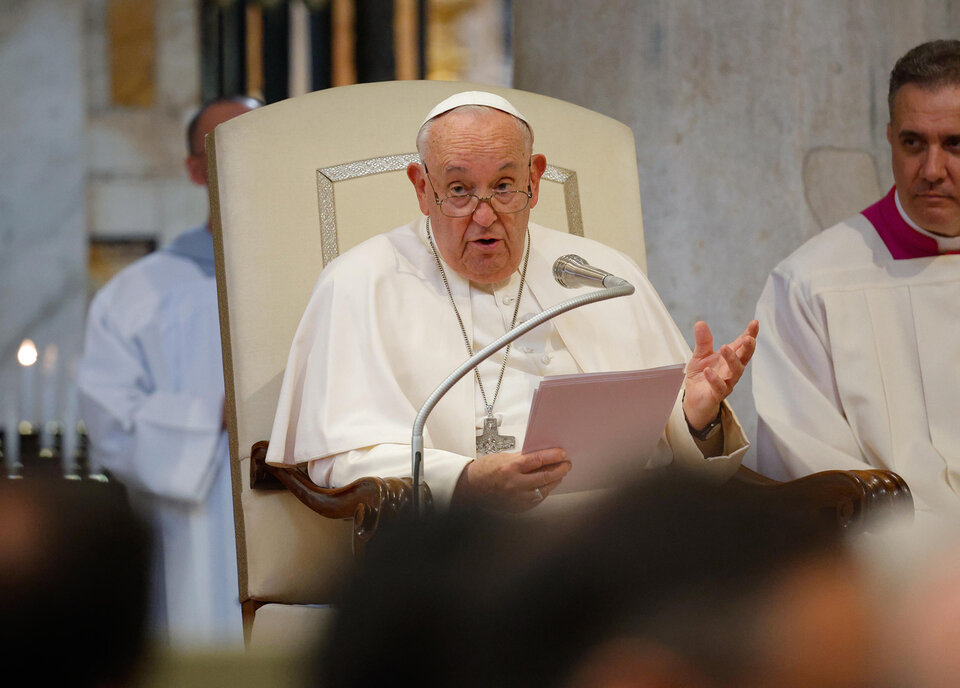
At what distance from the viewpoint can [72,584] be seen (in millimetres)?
874

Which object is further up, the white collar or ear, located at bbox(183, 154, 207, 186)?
ear, located at bbox(183, 154, 207, 186)

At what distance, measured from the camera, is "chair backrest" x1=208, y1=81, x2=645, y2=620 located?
2.95 metres

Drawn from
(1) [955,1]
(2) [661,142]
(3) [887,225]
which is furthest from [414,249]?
(1) [955,1]

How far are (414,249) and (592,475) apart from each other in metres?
0.92

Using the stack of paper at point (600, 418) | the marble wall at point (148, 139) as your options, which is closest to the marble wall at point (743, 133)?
the stack of paper at point (600, 418)

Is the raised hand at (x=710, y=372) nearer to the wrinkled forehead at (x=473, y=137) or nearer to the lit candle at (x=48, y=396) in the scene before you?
the wrinkled forehead at (x=473, y=137)

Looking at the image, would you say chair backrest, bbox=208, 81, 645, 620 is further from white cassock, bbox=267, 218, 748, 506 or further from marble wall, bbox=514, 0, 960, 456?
marble wall, bbox=514, 0, 960, 456

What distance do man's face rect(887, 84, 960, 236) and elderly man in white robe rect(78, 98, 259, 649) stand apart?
8.15 ft

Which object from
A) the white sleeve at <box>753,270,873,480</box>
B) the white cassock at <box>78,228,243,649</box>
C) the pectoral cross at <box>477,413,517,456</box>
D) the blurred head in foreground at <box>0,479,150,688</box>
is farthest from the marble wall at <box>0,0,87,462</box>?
the blurred head in foreground at <box>0,479,150,688</box>

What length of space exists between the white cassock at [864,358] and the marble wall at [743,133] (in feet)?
3.28

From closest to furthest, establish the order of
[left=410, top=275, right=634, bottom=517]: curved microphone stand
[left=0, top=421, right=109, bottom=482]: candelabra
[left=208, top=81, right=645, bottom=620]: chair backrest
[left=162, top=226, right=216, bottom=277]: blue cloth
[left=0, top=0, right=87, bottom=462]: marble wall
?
1. [left=410, top=275, right=634, bottom=517]: curved microphone stand
2. [left=208, top=81, right=645, bottom=620]: chair backrest
3. [left=0, top=421, right=109, bottom=482]: candelabra
4. [left=162, top=226, right=216, bottom=277]: blue cloth
5. [left=0, top=0, right=87, bottom=462]: marble wall

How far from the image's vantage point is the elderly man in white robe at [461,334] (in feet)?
9.18

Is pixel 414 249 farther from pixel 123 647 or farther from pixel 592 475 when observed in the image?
pixel 123 647

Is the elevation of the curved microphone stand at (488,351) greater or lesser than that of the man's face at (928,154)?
lesser
